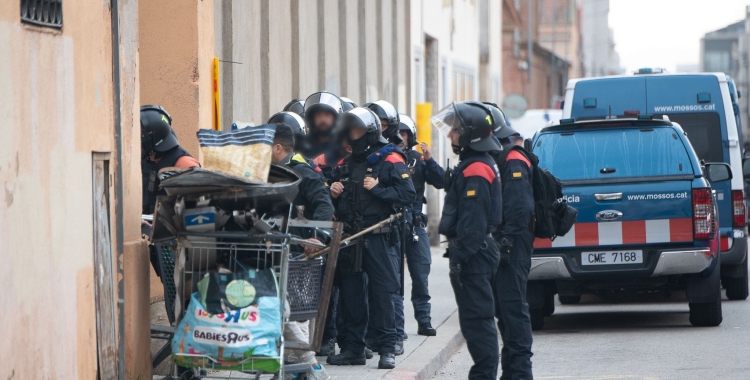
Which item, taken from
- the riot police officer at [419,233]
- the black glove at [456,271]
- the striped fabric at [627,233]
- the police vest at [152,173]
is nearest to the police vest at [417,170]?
the riot police officer at [419,233]

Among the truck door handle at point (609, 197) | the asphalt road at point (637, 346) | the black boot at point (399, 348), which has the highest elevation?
the truck door handle at point (609, 197)

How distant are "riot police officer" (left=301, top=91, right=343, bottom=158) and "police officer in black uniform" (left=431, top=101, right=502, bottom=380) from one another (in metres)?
1.66

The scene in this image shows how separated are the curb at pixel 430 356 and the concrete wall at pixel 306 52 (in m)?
3.23

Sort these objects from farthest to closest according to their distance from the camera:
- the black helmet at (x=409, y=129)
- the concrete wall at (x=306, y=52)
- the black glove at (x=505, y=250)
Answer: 1. the concrete wall at (x=306, y=52)
2. the black helmet at (x=409, y=129)
3. the black glove at (x=505, y=250)

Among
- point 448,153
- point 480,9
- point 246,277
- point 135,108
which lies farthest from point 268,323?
point 480,9

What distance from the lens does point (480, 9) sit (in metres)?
33.4

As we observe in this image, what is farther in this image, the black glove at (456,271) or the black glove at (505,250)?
the black glove at (505,250)

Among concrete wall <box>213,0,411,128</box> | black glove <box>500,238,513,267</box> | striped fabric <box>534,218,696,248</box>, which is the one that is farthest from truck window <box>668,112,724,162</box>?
black glove <box>500,238,513,267</box>

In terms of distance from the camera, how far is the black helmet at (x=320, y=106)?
29.9ft

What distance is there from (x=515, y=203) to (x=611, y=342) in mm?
2992

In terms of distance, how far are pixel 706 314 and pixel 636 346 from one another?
1.25 m

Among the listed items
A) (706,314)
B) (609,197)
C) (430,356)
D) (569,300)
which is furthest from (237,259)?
(569,300)

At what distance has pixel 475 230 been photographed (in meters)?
7.29

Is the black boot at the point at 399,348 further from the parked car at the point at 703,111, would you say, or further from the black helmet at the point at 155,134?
the parked car at the point at 703,111
